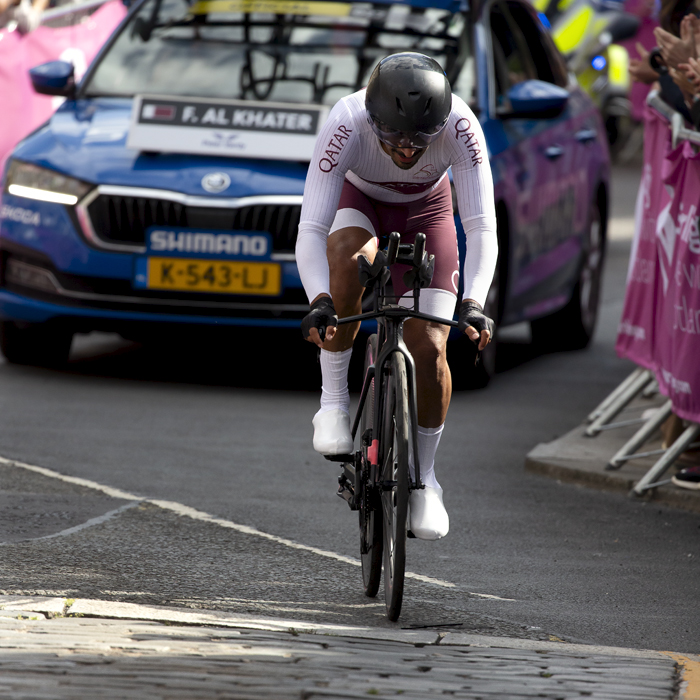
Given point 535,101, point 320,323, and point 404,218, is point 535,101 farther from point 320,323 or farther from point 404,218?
point 320,323

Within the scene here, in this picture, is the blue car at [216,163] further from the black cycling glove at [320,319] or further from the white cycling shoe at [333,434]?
the black cycling glove at [320,319]

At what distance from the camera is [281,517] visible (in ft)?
19.4

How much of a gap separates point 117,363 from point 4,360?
667mm

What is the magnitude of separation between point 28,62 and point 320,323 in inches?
344

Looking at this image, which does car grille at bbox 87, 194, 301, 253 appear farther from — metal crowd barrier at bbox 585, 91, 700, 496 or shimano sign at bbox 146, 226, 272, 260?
metal crowd barrier at bbox 585, 91, 700, 496

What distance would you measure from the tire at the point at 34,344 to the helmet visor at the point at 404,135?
4.59m

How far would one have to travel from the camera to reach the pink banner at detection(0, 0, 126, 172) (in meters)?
12.1

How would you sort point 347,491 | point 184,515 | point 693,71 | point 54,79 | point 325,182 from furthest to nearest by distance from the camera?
point 54,79 → point 693,71 → point 184,515 → point 347,491 → point 325,182

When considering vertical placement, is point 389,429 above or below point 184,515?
above

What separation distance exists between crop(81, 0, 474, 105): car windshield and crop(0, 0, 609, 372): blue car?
0.01m

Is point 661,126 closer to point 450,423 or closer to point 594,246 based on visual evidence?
point 450,423

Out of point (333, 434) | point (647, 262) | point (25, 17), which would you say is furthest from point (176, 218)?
point (25, 17)

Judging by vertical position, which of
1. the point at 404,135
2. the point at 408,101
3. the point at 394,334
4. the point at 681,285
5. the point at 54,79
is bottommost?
the point at 54,79

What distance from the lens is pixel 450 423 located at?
798cm
